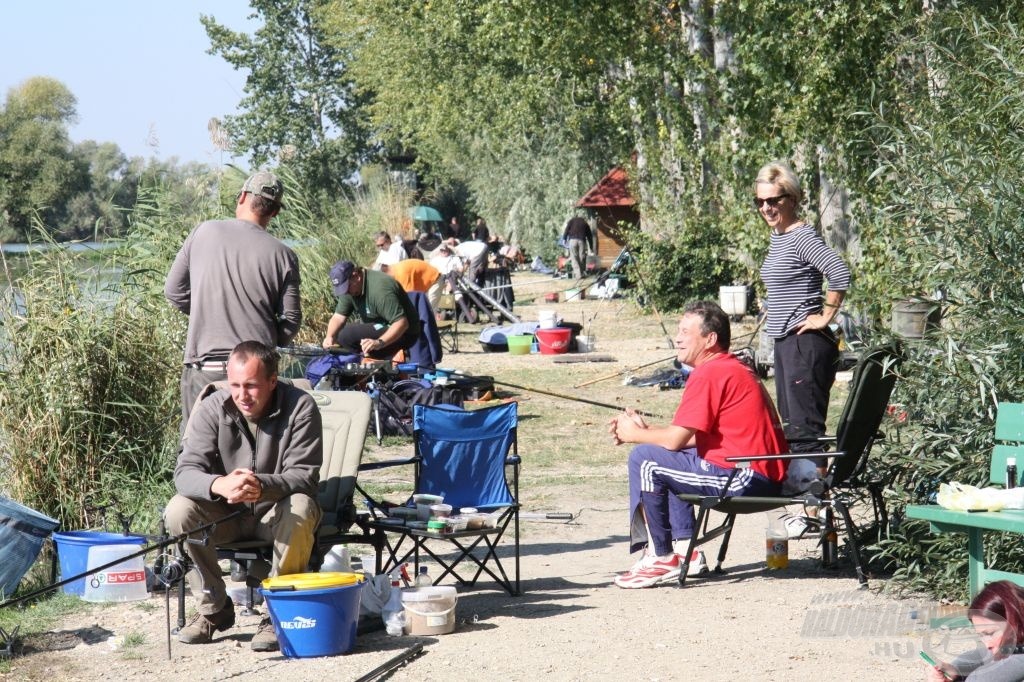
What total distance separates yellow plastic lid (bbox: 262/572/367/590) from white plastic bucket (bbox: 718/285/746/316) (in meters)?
14.4

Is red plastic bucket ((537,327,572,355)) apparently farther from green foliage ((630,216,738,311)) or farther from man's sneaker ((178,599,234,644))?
man's sneaker ((178,599,234,644))

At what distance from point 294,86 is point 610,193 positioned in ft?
86.3

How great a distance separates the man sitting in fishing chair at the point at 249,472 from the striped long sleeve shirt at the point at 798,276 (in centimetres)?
259

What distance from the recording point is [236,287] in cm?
637

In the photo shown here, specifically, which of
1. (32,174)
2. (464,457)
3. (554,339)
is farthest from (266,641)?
(554,339)

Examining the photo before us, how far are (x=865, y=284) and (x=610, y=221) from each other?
23427mm

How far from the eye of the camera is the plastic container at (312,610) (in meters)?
5.19

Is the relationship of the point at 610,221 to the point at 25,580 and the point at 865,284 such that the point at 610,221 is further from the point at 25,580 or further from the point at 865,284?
the point at 25,580

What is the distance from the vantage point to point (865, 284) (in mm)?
12820

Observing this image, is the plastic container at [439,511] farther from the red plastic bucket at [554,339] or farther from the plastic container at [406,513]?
the red plastic bucket at [554,339]

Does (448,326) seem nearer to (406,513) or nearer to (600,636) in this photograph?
(406,513)

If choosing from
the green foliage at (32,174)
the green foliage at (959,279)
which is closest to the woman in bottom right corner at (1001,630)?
the green foliage at (959,279)

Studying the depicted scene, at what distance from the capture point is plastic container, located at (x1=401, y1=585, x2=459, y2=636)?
5.59 m

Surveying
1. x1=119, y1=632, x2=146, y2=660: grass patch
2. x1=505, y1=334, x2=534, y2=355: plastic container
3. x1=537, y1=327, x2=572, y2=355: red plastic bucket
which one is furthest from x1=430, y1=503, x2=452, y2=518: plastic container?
x1=505, y1=334, x2=534, y2=355: plastic container
